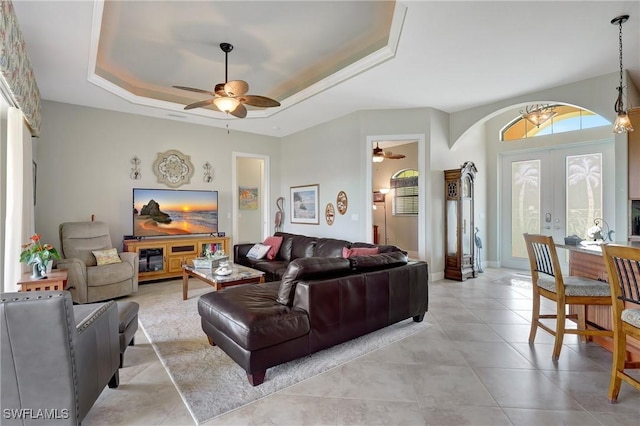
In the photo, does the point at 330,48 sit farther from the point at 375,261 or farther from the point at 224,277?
the point at 224,277

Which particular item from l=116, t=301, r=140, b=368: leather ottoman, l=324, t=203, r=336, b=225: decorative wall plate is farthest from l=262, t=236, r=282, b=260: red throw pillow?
l=116, t=301, r=140, b=368: leather ottoman

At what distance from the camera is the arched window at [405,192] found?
311 inches

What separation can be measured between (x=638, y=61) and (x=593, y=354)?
11.3 feet

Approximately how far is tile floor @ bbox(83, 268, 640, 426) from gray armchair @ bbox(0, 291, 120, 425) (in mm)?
361

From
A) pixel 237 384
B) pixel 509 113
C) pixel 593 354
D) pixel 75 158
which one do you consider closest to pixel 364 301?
pixel 237 384

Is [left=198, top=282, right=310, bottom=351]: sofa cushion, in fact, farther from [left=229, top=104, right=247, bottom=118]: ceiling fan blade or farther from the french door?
the french door

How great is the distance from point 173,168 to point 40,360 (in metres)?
5.02

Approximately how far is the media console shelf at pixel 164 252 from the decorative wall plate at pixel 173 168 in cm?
118

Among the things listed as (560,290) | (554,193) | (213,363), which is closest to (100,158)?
(213,363)

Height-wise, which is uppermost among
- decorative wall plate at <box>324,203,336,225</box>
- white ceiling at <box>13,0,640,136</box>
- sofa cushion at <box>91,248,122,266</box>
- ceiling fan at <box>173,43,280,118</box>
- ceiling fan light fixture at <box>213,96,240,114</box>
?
white ceiling at <box>13,0,640,136</box>

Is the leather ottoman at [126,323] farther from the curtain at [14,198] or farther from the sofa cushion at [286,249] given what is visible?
the sofa cushion at [286,249]

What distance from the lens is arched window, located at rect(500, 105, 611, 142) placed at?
16.9 feet

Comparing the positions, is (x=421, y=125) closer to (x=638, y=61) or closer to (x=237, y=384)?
(x=638, y=61)

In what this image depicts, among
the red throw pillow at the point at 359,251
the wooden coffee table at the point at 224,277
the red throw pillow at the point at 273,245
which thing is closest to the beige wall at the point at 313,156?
the red throw pillow at the point at 273,245
